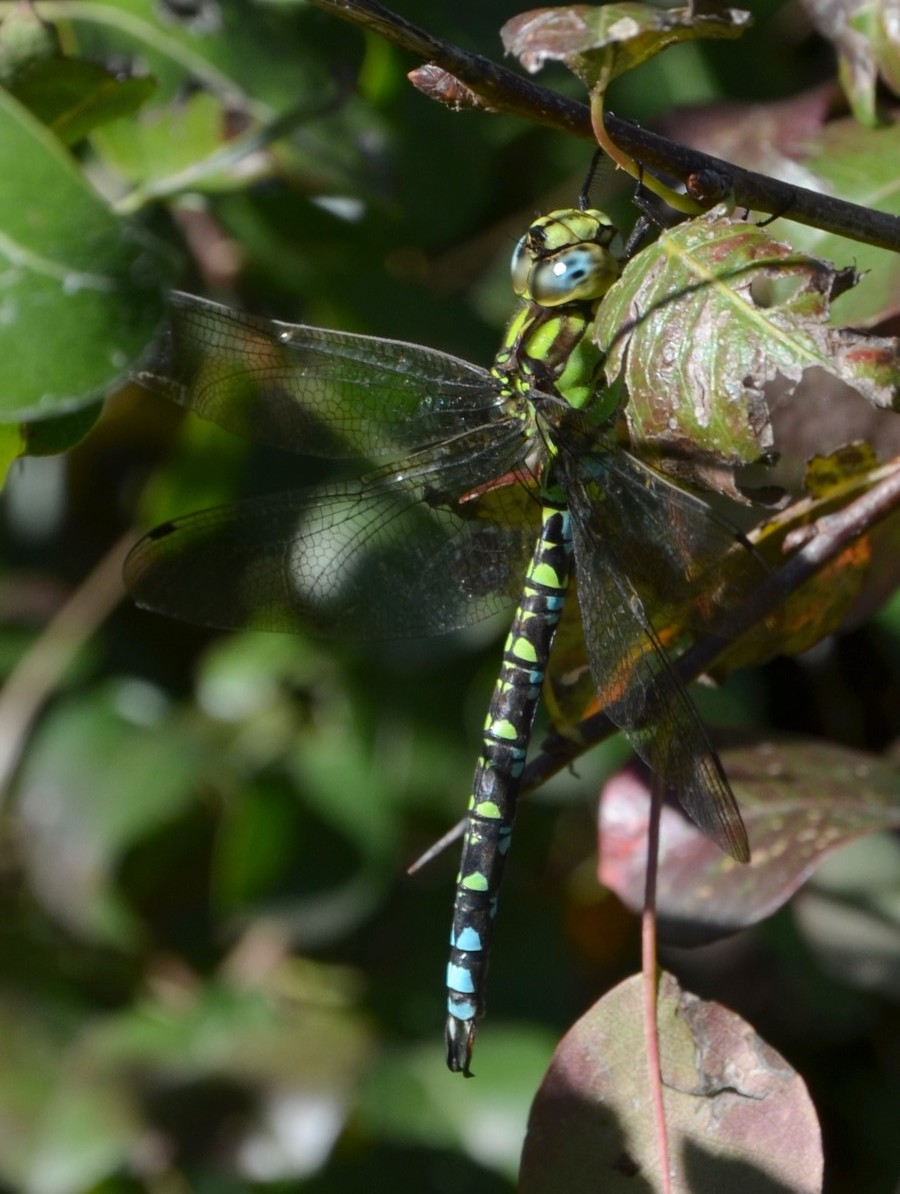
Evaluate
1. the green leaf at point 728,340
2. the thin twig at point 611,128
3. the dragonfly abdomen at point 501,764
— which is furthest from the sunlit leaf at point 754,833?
the thin twig at point 611,128

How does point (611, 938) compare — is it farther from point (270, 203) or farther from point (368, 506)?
point (270, 203)

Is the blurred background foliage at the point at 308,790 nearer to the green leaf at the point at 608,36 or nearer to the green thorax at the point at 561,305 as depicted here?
the green thorax at the point at 561,305

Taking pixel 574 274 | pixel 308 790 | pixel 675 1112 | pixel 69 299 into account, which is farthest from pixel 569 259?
pixel 308 790

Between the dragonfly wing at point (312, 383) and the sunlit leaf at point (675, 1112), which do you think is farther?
the dragonfly wing at point (312, 383)

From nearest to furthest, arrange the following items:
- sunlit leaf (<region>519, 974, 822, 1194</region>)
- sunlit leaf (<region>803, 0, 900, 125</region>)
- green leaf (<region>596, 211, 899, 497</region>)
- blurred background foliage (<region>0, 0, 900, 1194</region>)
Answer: green leaf (<region>596, 211, 899, 497</region>) < sunlit leaf (<region>519, 974, 822, 1194</region>) < sunlit leaf (<region>803, 0, 900, 125</region>) < blurred background foliage (<region>0, 0, 900, 1194</region>)

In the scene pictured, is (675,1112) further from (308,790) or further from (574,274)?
(308,790)

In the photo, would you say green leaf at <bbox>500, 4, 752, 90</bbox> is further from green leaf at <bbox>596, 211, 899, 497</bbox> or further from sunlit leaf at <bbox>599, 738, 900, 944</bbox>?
sunlit leaf at <bbox>599, 738, 900, 944</bbox>

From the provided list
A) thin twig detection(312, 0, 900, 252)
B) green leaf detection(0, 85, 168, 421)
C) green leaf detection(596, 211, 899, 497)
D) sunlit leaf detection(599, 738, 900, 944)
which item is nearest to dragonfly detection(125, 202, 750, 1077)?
sunlit leaf detection(599, 738, 900, 944)
